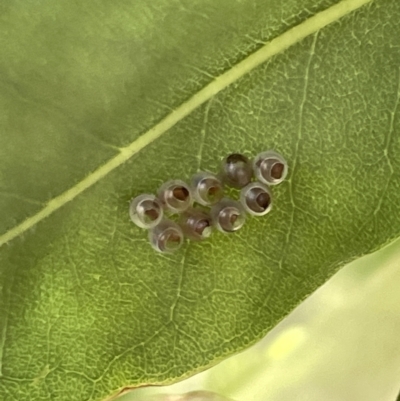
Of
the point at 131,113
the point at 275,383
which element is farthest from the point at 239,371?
the point at 131,113

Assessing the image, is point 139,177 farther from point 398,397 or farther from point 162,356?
point 398,397

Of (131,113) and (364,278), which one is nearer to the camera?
(131,113)

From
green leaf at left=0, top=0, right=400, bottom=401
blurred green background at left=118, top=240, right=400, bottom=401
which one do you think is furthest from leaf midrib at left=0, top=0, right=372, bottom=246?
blurred green background at left=118, top=240, right=400, bottom=401

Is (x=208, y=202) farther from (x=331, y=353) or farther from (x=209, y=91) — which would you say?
(x=331, y=353)

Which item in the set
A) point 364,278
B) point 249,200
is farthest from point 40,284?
point 364,278

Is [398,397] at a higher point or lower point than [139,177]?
lower
